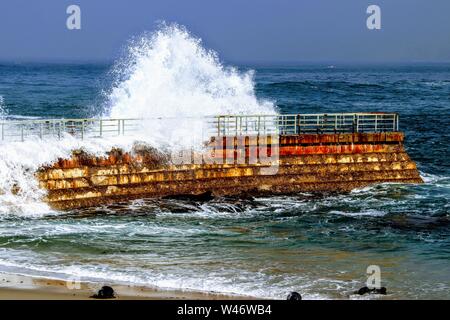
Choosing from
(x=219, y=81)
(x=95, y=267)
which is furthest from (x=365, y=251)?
(x=219, y=81)

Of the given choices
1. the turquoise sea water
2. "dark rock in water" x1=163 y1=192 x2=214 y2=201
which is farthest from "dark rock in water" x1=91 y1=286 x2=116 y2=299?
"dark rock in water" x1=163 y1=192 x2=214 y2=201

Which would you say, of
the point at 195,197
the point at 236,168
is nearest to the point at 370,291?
the point at 195,197

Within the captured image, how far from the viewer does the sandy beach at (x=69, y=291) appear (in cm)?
1459

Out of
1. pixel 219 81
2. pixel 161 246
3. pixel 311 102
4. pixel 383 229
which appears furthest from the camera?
pixel 311 102

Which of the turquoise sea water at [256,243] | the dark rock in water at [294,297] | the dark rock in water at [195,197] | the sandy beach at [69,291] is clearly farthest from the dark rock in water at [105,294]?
the dark rock in water at [195,197]

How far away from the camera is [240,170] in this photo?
25312 millimetres

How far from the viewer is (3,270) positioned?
54.3ft

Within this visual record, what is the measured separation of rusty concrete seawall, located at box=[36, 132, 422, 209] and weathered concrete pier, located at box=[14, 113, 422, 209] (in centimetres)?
2

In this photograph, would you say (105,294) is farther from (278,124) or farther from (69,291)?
(278,124)

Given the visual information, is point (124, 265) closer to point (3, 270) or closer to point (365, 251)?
point (3, 270)

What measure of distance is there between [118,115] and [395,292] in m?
16.4

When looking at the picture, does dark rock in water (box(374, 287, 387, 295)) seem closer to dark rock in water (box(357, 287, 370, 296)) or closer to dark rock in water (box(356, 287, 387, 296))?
dark rock in water (box(356, 287, 387, 296))

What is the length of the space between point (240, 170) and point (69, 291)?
430 inches

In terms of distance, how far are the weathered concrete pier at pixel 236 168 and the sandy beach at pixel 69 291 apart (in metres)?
6.85
